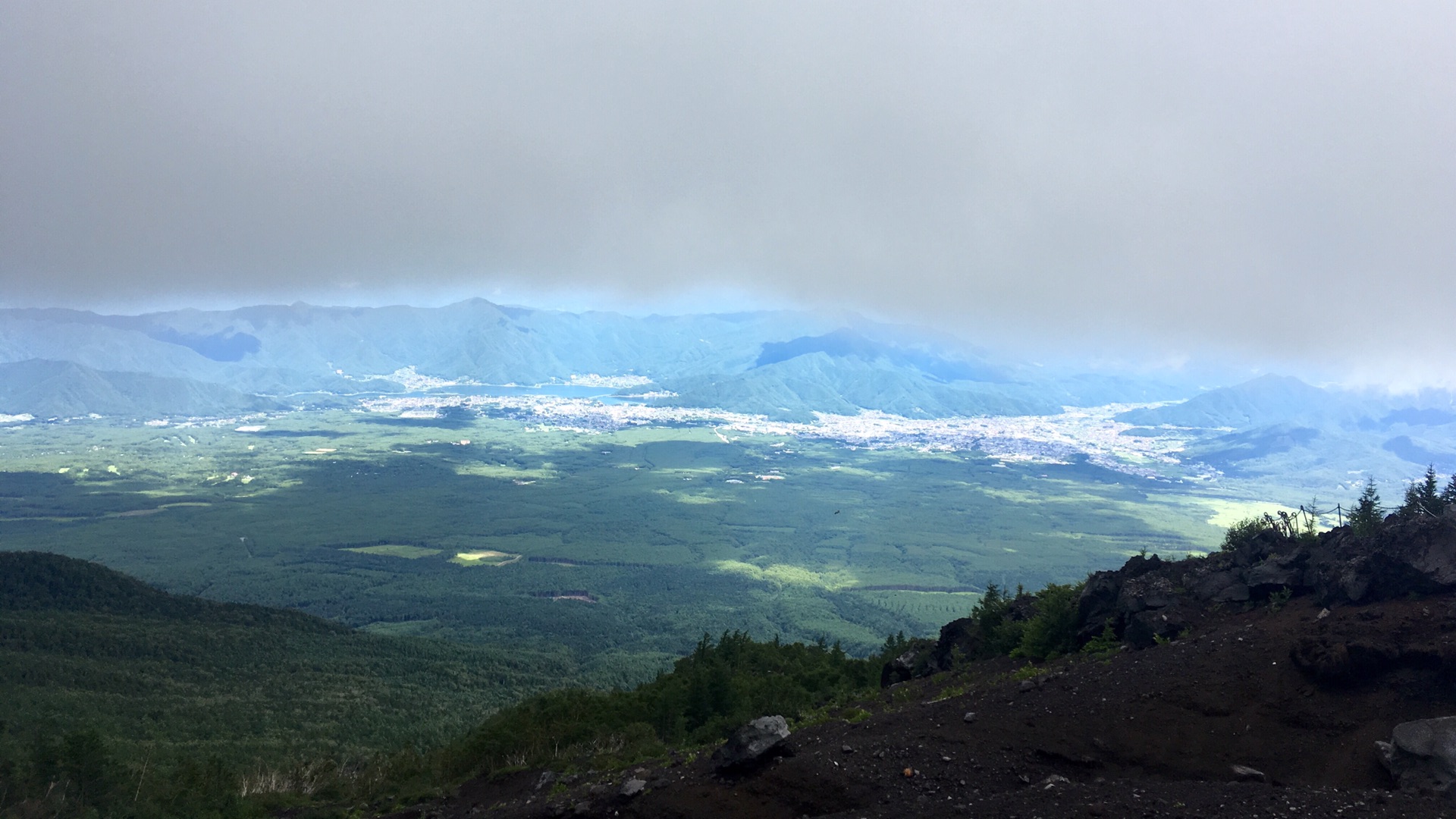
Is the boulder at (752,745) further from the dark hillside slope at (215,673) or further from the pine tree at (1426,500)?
the dark hillside slope at (215,673)

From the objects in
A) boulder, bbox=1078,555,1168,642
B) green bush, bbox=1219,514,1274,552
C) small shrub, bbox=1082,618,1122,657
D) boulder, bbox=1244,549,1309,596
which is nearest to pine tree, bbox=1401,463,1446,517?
boulder, bbox=1244,549,1309,596

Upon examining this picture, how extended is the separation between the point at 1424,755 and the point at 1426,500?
12622mm

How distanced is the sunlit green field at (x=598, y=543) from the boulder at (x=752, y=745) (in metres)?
47.3

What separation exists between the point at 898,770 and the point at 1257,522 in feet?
63.0

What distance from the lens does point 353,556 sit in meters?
121

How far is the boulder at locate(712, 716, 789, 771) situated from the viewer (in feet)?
46.9

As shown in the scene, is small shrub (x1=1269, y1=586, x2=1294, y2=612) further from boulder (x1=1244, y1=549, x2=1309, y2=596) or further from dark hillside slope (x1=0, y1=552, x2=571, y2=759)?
dark hillside slope (x1=0, y1=552, x2=571, y2=759)

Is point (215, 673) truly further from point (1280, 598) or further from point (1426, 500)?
point (1426, 500)

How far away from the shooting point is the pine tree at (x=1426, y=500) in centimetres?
1928

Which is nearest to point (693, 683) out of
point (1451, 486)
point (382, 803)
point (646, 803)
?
point (382, 803)

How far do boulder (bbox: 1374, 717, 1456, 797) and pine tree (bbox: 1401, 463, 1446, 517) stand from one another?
10.1 m

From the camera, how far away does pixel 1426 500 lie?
19797mm

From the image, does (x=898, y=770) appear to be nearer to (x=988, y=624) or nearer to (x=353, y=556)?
(x=988, y=624)

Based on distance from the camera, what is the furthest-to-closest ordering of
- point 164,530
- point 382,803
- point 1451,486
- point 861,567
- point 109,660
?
point 164,530
point 861,567
point 109,660
point 382,803
point 1451,486
